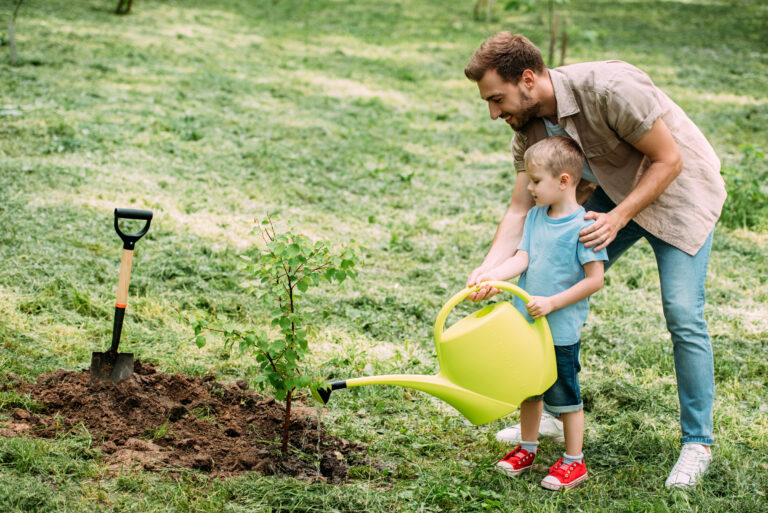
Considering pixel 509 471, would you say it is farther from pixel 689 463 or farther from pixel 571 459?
pixel 689 463

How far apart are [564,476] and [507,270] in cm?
77

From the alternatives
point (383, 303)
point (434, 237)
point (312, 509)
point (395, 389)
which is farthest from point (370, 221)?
point (312, 509)

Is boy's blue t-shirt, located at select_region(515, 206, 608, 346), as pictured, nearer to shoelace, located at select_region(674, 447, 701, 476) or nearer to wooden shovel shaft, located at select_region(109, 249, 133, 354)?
shoelace, located at select_region(674, 447, 701, 476)

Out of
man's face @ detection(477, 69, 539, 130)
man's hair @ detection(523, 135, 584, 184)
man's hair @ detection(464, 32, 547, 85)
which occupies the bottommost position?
man's hair @ detection(523, 135, 584, 184)

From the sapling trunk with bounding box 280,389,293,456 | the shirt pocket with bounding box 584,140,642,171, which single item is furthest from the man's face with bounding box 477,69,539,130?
the sapling trunk with bounding box 280,389,293,456

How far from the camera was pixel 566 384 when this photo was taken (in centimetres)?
266

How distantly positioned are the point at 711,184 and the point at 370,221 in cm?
303

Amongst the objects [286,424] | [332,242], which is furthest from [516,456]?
[332,242]

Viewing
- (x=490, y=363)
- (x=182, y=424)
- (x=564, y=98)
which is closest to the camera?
(x=490, y=363)

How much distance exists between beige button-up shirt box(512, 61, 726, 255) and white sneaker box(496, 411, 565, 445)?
938mm

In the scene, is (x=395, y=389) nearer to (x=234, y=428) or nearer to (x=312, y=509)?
(x=234, y=428)

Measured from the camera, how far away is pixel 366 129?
7.87 meters

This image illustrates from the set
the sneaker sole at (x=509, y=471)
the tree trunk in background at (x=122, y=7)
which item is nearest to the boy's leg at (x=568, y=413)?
the sneaker sole at (x=509, y=471)

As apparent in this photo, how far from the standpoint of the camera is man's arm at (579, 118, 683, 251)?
99.0 inches
